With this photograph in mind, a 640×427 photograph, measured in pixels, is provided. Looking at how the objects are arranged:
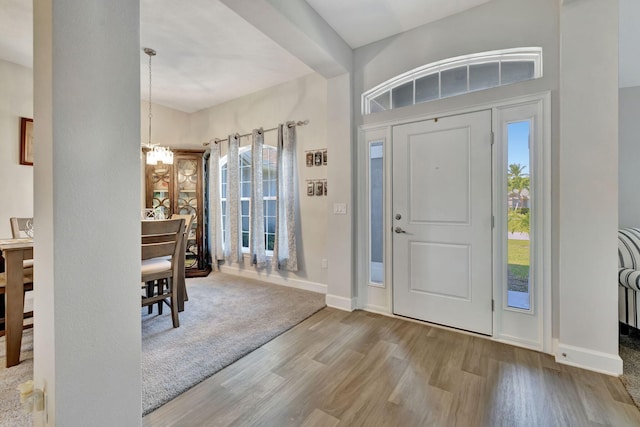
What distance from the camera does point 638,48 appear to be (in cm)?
277

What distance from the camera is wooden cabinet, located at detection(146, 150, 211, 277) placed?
4395 mm

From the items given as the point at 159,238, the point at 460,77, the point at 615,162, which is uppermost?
the point at 460,77

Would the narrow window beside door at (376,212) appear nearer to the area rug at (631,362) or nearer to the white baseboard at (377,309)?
the white baseboard at (377,309)

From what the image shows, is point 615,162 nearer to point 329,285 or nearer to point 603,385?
point 603,385

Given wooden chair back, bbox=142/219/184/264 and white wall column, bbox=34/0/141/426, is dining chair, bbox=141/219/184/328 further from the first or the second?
white wall column, bbox=34/0/141/426

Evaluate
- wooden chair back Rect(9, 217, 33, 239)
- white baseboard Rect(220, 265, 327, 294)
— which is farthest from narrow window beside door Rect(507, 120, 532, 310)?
wooden chair back Rect(9, 217, 33, 239)

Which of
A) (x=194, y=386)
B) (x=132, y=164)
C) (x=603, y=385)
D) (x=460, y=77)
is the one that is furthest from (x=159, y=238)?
(x=603, y=385)

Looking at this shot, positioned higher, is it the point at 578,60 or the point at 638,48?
the point at 638,48

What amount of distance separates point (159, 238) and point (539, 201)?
3.22 m

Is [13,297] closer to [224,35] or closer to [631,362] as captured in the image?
[224,35]

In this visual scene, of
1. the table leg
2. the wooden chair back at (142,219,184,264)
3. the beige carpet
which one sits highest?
the wooden chair back at (142,219,184,264)

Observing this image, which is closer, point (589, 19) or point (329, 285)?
point (589, 19)

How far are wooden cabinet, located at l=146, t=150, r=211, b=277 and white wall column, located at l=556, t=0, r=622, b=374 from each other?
4.41m

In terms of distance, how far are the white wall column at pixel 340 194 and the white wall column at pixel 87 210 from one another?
207 cm
